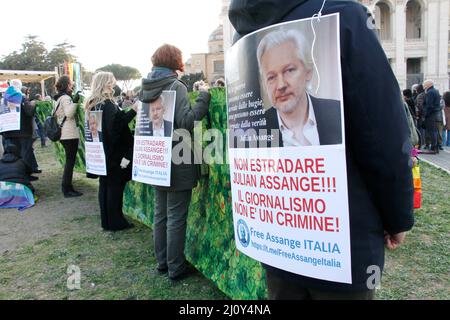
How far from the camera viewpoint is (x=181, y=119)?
315 cm

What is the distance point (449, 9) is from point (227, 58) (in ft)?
207

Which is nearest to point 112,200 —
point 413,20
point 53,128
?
point 53,128

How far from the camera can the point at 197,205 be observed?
3.54 meters

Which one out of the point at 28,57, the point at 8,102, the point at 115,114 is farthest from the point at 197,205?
the point at 28,57

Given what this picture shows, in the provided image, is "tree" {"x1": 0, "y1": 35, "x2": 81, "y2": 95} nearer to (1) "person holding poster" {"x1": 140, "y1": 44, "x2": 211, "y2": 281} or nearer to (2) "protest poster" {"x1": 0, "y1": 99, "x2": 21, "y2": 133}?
(2) "protest poster" {"x1": 0, "y1": 99, "x2": 21, "y2": 133}

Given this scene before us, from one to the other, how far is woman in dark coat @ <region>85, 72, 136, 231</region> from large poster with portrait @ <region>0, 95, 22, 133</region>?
133 inches

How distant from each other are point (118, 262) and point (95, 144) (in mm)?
1600

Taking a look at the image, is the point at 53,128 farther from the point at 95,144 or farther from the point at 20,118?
the point at 95,144

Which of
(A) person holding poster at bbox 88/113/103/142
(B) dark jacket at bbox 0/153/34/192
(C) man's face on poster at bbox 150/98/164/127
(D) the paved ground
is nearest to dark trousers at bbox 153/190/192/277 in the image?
(C) man's face on poster at bbox 150/98/164/127

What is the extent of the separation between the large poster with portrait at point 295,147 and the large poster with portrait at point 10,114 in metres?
6.83

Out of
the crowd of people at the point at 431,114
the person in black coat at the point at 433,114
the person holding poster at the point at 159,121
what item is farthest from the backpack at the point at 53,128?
the person in black coat at the point at 433,114

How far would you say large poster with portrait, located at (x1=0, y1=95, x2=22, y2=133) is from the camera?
7367 millimetres

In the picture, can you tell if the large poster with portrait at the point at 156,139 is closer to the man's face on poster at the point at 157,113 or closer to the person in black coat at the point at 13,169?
the man's face on poster at the point at 157,113

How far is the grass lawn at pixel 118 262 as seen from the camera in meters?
3.35
